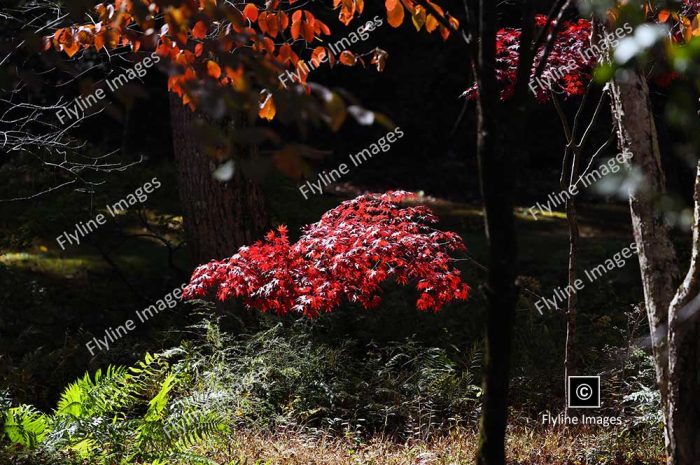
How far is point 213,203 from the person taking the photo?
798 centimetres

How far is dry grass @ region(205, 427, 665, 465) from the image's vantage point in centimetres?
515

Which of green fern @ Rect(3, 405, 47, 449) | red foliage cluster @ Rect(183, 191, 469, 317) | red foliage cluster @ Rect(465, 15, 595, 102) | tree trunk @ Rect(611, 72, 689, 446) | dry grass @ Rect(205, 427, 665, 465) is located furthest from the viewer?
red foliage cluster @ Rect(465, 15, 595, 102)

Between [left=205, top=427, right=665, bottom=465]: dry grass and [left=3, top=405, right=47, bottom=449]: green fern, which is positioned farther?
[left=205, top=427, right=665, bottom=465]: dry grass

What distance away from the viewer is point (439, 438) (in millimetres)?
5801

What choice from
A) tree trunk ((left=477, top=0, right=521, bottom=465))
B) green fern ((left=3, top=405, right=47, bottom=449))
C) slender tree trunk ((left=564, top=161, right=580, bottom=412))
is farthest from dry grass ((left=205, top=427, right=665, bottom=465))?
tree trunk ((left=477, top=0, right=521, bottom=465))

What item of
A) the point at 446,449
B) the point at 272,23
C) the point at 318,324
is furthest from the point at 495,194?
the point at 318,324

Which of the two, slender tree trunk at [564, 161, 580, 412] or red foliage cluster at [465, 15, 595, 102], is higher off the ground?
red foliage cluster at [465, 15, 595, 102]

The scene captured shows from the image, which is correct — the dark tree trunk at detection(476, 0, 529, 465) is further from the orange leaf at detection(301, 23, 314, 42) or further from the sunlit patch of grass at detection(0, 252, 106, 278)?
the sunlit patch of grass at detection(0, 252, 106, 278)

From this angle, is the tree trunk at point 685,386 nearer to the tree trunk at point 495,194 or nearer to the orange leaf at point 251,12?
the tree trunk at point 495,194

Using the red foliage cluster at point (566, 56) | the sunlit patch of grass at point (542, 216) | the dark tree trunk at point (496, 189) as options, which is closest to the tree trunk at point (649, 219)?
the dark tree trunk at point (496, 189)

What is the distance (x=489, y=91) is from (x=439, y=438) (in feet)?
11.2

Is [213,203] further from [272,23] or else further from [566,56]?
[272,23]

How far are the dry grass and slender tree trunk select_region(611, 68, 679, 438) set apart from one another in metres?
1.44

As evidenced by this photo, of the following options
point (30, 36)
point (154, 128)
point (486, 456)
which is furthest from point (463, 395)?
point (154, 128)
